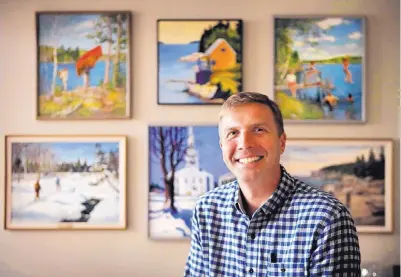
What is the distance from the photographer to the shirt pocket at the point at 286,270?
4.80 ft

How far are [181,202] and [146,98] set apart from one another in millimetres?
572

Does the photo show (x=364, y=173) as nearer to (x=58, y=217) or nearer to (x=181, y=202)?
(x=181, y=202)

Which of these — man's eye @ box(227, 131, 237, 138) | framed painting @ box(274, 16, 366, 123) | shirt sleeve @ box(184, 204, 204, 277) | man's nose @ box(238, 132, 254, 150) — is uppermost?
framed painting @ box(274, 16, 366, 123)

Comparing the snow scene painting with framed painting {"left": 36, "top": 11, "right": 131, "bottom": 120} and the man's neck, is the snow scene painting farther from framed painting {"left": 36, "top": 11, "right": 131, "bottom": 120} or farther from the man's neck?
the man's neck

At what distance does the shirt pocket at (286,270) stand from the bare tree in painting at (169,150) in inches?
54.5

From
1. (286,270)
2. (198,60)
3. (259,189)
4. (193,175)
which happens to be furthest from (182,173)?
(286,270)

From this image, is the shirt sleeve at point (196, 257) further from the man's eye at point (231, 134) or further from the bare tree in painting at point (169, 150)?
the bare tree in painting at point (169, 150)

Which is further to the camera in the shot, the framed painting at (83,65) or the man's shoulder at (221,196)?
the framed painting at (83,65)

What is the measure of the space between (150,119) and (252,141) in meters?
1.40

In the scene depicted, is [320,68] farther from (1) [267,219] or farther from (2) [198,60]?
(1) [267,219]

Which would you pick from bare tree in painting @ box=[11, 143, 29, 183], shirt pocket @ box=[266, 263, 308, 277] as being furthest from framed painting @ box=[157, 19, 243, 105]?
shirt pocket @ box=[266, 263, 308, 277]

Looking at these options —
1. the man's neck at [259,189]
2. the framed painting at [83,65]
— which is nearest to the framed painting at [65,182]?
the framed painting at [83,65]

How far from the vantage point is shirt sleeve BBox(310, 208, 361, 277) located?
142 centimetres

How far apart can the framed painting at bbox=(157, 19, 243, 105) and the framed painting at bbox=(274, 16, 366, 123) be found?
0.76 ft
